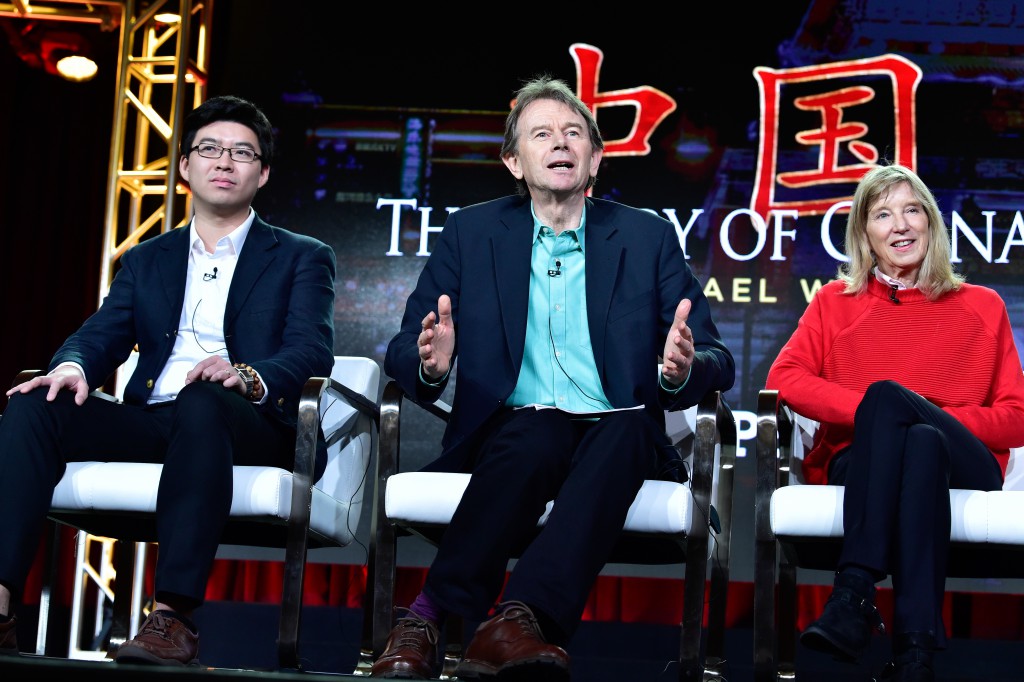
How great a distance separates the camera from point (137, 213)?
443 centimetres

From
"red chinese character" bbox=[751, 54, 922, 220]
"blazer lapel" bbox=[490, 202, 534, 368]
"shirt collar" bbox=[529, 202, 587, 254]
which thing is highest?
"red chinese character" bbox=[751, 54, 922, 220]

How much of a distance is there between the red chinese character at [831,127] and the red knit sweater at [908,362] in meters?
1.41

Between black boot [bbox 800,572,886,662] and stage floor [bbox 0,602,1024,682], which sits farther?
stage floor [bbox 0,602,1024,682]

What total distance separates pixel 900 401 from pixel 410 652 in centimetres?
105

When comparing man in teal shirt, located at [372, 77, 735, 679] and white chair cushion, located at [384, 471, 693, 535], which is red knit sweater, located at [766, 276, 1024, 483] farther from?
white chair cushion, located at [384, 471, 693, 535]

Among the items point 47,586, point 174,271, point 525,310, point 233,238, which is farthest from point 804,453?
point 47,586

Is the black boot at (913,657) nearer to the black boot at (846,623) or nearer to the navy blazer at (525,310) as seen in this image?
the black boot at (846,623)

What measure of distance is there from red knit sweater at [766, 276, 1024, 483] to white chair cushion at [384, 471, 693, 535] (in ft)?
1.63

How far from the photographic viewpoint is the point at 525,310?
2625 mm

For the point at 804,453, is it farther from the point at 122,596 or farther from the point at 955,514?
the point at 122,596

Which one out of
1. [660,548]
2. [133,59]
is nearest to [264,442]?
[660,548]

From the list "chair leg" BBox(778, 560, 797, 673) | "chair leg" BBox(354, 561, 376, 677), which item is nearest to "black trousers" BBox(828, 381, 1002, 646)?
"chair leg" BBox(778, 560, 797, 673)

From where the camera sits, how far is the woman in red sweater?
2.14 meters

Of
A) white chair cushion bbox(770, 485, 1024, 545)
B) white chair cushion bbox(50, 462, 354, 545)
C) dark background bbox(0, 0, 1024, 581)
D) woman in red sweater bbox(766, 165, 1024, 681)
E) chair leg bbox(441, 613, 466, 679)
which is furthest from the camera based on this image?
dark background bbox(0, 0, 1024, 581)
